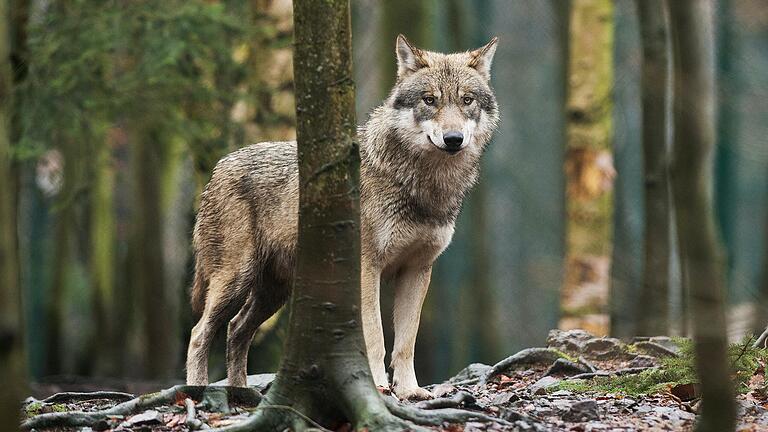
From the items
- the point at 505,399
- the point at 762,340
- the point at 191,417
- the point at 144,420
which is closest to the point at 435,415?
the point at 505,399

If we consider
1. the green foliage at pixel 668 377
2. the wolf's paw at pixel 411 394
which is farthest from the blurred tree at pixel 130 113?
the green foliage at pixel 668 377

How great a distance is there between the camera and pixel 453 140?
6.74 meters

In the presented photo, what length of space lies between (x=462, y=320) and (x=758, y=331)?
7948 mm

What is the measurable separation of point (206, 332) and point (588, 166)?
13122mm

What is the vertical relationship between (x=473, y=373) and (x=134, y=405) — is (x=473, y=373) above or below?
below

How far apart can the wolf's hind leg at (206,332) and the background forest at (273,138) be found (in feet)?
8.43

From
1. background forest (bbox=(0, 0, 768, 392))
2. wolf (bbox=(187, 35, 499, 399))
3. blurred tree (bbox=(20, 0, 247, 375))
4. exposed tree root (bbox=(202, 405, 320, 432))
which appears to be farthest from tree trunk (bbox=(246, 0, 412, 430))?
blurred tree (bbox=(20, 0, 247, 375))

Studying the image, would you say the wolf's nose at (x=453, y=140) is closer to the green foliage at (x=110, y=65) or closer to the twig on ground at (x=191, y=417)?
the twig on ground at (x=191, y=417)

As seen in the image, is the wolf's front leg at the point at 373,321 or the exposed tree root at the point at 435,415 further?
the wolf's front leg at the point at 373,321

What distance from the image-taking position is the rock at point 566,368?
24.9ft

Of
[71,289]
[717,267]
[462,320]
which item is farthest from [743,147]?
[71,289]

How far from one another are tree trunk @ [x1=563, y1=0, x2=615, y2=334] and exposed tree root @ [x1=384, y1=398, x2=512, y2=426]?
512 inches

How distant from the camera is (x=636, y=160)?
1700cm

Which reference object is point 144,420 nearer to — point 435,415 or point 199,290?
point 435,415
